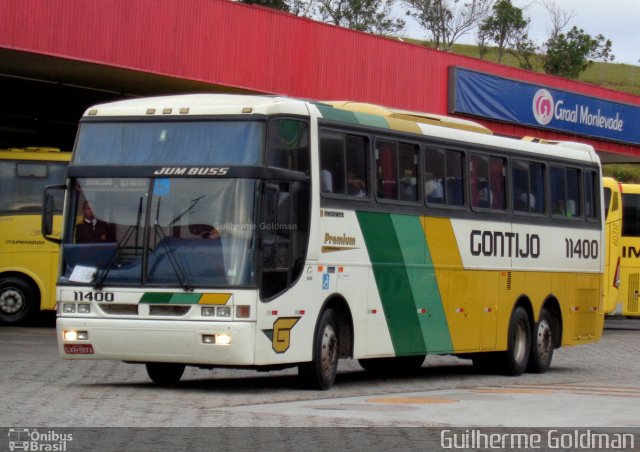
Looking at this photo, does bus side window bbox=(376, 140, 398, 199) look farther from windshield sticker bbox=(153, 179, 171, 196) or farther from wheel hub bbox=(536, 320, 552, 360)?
wheel hub bbox=(536, 320, 552, 360)

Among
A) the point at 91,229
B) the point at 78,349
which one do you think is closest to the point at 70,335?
the point at 78,349

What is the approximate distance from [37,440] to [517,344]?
441 inches

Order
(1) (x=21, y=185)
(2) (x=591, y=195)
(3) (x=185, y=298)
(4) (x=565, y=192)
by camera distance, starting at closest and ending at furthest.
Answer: (3) (x=185, y=298)
(4) (x=565, y=192)
(2) (x=591, y=195)
(1) (x=21, y=185)

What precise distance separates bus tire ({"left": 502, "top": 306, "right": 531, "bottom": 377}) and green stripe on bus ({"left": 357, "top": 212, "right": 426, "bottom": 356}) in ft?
8.93

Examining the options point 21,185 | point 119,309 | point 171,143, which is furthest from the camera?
point 21,185

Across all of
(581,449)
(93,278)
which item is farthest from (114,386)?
(581,449)

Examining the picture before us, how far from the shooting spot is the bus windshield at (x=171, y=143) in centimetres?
1445

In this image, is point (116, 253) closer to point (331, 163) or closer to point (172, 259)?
point (172, 259)

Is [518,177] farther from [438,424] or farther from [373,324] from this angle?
[438,424]

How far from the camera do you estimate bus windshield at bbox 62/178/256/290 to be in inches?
555

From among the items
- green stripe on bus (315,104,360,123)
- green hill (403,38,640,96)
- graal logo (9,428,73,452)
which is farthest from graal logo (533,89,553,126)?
green hill (403,38,640,96)

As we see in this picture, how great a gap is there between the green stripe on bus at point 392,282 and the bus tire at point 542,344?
3615 millimetres

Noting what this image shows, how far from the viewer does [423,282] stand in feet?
57.5

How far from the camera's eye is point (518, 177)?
20000 mm
